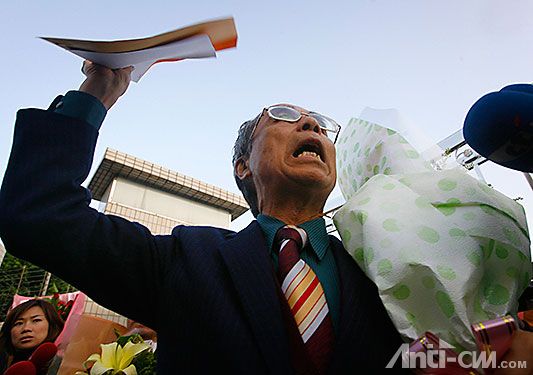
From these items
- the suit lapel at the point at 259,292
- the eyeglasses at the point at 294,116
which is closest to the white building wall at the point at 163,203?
the eyeglasses at the point at 294,116

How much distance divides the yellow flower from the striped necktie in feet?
3.06

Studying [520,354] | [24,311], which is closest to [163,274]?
[520,354]

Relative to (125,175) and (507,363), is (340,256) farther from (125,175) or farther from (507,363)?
(125,175)

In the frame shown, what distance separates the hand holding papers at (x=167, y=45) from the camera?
36.3 inches

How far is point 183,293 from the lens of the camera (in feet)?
3.10

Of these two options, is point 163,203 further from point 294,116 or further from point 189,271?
point 189,271

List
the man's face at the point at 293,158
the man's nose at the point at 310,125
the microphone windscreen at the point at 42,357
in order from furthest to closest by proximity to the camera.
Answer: the microphone windscreen at the point at 42,357
the man's nose at the point at 310,125
the man's face at the point at 293,158

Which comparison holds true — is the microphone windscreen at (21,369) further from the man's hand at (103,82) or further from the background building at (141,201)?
the background building at (141,201)

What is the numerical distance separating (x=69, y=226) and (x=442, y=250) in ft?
2.86

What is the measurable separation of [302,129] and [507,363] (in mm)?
980

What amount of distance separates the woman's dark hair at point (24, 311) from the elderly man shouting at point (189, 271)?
2076 millimetres

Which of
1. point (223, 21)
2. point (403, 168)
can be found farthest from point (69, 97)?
point (403, 168)

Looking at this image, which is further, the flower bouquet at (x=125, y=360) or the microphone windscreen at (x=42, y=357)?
the microphone windscreen at (x=42, y=357)

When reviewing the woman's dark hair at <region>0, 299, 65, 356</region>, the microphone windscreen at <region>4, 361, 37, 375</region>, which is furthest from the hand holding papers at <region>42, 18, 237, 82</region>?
the woman's dark hair at <region>0, 299, 65, 356</region>
